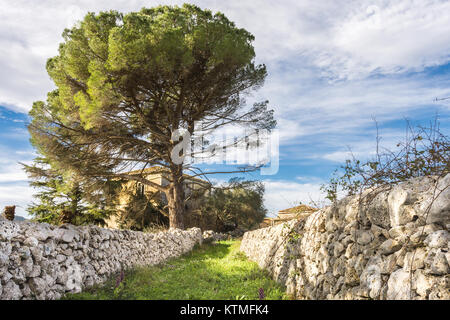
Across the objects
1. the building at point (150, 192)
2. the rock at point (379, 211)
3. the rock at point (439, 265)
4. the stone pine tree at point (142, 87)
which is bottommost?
the rock at point (439, 265)

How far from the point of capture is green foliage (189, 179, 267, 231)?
14742mm

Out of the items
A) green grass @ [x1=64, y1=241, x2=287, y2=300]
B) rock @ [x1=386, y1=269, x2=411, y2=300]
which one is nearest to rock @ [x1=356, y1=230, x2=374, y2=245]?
rock @ [x1=386, y1=269, x2=411, y2=300]

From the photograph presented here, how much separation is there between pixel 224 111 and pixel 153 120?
331 cm

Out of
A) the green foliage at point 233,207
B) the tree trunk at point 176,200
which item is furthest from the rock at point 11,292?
the green foliage at point 233,207

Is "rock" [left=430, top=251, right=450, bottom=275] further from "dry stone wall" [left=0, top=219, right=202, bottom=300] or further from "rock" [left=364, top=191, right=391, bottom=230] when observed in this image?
"dry stone wall" [left=0, top=219, right=202, bottom=300]

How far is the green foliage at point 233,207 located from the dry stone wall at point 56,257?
24.1 feet

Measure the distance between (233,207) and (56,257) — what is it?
13.6 meters

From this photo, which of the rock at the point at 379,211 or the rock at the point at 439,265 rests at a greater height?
the rock at the point at 379,211

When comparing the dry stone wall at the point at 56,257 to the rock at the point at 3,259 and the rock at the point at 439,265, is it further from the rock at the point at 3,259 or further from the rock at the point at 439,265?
the rock at the point at 439,265

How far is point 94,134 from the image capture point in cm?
1299

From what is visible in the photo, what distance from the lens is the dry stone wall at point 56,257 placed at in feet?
13.7

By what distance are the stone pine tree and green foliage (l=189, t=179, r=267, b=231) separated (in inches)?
99.0

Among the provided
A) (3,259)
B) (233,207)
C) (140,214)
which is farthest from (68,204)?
(3,259)
